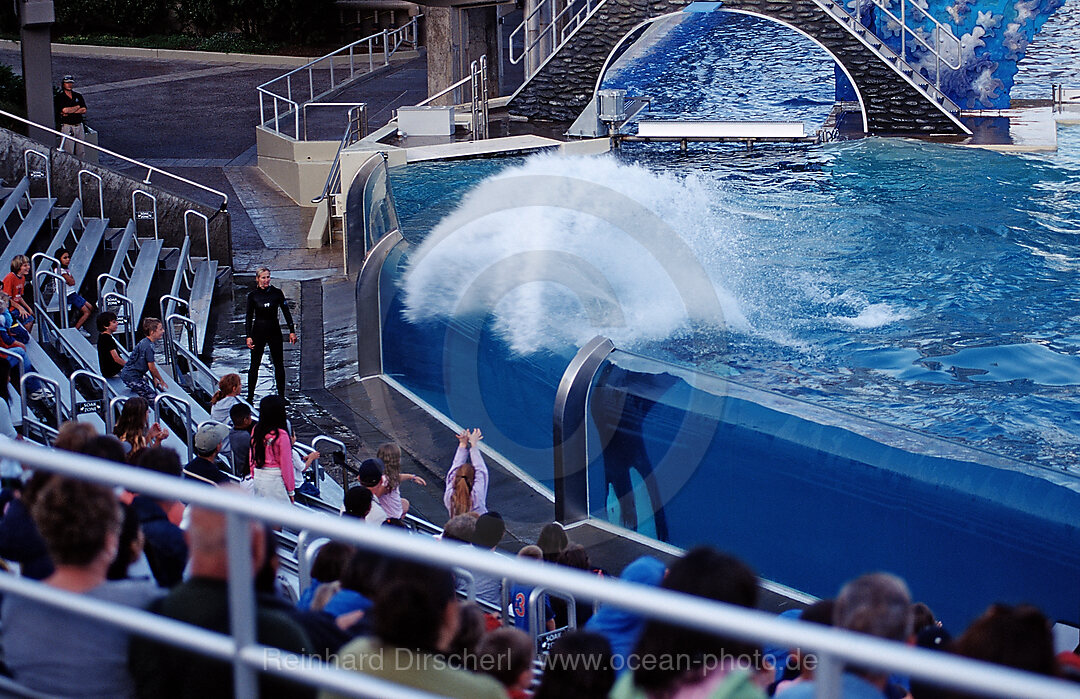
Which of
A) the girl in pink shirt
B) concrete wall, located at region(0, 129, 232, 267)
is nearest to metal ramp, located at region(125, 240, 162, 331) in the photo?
concrete wall, located at region(0, 129, 232, 267)

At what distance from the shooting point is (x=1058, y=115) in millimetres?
18453

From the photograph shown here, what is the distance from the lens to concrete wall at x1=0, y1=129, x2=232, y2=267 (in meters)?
13.8

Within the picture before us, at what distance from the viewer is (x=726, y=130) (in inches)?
671

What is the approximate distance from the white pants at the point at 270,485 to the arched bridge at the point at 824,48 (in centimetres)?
1368

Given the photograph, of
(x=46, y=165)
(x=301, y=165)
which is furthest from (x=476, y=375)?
(x=301, y=165)

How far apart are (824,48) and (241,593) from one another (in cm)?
1779

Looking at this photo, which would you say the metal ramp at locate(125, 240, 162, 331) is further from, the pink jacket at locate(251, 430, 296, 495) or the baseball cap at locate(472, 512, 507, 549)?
the baseball cap at locate(472, 512, 507, 549)

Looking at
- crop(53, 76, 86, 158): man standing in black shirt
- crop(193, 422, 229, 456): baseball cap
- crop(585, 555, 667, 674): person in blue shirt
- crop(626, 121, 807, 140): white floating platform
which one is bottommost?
crop(193, 422, 229, 456): baseball cap

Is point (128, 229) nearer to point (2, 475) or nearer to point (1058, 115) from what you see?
point (2, 475)

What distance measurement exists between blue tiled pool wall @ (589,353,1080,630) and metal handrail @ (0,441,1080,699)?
15.1ft

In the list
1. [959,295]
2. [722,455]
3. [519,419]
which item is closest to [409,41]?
[959,295]

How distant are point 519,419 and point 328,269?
5.56m

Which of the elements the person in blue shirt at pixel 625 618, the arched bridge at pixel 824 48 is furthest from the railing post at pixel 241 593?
the arched bridge at pixel 824 48

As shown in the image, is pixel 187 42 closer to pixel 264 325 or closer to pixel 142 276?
pixel 142 276
